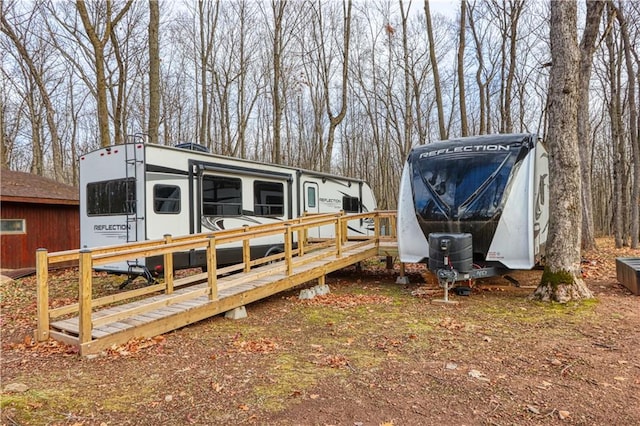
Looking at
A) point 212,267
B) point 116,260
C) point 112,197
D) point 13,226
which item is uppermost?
point 112,197

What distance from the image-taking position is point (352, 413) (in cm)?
305

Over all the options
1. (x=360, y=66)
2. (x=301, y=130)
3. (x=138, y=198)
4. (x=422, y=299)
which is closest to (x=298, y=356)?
(x=422, y=299)

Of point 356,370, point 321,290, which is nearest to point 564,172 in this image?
point 321,290

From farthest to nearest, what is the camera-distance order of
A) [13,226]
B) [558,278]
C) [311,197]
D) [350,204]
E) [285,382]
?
1. [350,204]
2. [13,226]
3. [311,197]
4. [558,278]
5. [285,382]

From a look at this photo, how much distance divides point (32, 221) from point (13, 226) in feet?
1.66

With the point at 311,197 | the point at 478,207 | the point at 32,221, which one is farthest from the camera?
the point at 32,221

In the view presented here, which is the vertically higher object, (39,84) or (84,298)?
(39,84)

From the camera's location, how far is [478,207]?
21.0ft

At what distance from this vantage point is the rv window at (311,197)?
10984 mm

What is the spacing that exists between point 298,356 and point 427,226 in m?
3.53

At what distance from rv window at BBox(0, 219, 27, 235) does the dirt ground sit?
24.5 ft

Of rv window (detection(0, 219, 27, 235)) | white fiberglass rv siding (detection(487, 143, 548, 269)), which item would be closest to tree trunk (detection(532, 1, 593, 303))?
white fiberglass rv siding (detection(487, 143, 548, 269))

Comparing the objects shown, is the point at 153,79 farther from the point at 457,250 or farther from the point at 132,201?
the point at 457,250

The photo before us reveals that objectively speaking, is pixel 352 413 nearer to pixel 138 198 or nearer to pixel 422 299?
pixel 422 299
